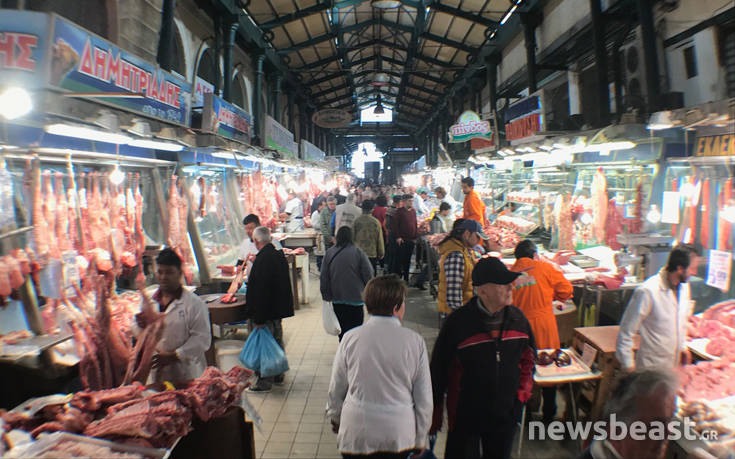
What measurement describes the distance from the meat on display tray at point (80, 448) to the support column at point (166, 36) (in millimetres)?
6137

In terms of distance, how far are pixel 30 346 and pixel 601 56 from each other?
26.2ft

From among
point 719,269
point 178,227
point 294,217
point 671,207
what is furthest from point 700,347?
point 294,217

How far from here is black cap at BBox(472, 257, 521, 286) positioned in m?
2.69

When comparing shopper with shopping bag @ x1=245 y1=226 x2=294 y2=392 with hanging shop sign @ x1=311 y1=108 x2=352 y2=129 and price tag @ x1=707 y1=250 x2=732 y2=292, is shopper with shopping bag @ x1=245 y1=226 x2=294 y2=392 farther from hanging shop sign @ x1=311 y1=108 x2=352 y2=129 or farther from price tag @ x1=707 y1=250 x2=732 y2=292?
hanging shop sign @ x1=311 y1=108 x2=352 y2=129

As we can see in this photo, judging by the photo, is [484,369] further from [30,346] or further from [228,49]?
[228,49]

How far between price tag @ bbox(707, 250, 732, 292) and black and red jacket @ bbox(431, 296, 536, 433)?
2.64 meters

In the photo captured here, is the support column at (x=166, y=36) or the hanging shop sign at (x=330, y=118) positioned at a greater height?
the hanging shop sign at (x=330, y=118)

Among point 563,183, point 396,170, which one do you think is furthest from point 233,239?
point 396,170

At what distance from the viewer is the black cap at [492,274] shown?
8.82ft

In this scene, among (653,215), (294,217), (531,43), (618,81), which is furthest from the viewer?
(294,217)

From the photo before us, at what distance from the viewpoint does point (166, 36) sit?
6922 mm

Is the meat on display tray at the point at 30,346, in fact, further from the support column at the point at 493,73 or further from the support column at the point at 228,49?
the support column at the point at 493,73

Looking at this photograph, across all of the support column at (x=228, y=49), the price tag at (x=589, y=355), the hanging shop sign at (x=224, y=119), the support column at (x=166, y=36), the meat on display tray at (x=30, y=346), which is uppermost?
the support column at (x=228, y=49)

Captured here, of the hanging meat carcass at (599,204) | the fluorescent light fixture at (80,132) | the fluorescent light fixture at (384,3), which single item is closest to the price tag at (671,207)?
the hanging meat carcass at (599,204)
